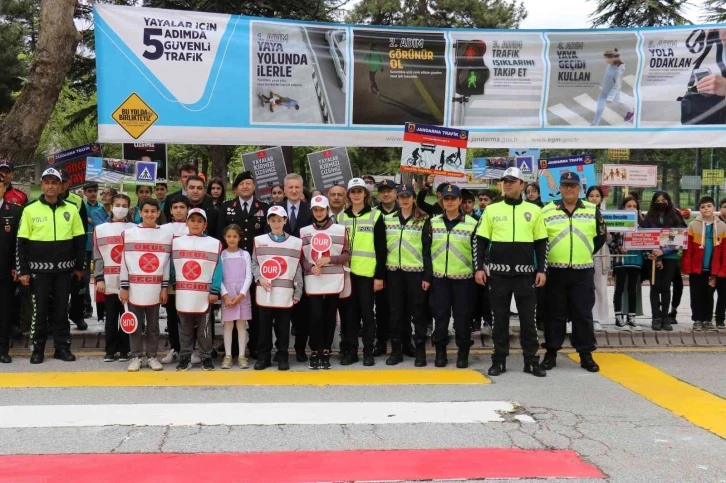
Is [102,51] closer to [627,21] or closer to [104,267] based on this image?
[104,267]

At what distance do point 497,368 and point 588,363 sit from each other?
103cm

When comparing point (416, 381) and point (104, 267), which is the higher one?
point (104, 267)

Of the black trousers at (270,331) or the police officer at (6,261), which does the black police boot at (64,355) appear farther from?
the black trousers at (270,331)

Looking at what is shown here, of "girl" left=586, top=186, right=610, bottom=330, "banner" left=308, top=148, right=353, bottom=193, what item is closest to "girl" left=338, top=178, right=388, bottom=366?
"banner" left=308, top=148, right=353, bottom=193

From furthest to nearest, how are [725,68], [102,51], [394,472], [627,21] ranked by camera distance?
1. [627,21]
2. [725,68]
3. [102,51]
4. [394,472]

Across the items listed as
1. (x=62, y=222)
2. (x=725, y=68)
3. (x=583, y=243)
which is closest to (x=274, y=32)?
(x=62, y=222)

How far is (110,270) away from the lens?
7828 millimetres

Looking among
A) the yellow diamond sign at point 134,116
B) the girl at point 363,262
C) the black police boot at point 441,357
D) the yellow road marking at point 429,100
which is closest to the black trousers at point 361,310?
the girl at point 363,262

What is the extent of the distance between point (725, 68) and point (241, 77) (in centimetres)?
664

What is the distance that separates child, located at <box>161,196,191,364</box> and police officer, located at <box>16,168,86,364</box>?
1.07 meters

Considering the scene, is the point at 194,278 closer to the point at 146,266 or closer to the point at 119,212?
the point at 146,266

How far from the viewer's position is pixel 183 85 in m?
9.23

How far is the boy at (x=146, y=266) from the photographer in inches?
295

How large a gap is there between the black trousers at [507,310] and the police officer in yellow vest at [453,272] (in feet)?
1.13
